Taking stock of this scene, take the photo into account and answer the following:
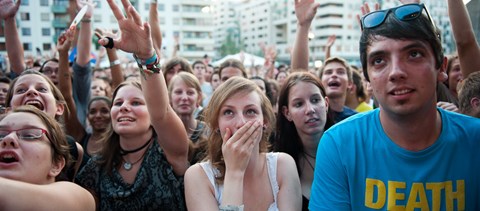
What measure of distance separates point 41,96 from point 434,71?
3242 mm

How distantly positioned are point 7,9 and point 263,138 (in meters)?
3.90

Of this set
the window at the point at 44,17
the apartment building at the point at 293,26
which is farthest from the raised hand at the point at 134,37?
the apartment building at the point at 293,26

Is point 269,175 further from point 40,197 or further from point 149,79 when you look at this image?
point 40,197

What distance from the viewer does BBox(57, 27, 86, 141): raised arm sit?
4.25 metres

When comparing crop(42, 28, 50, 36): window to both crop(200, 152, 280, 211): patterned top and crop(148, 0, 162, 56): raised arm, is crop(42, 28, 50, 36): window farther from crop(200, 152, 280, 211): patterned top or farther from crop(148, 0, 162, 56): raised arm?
crop(200, 152, 280, 211): patterned top

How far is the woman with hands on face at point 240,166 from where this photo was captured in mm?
2361

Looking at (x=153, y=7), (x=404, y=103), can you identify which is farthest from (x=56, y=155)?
(x=153, y=7)

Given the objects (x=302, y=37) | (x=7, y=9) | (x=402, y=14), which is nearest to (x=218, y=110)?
(x=402, y=14)

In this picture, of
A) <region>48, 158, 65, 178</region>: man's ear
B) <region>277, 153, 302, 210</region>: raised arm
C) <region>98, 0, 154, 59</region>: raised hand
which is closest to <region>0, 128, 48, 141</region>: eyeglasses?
<region>48, 158, 65, 178</region>: man's ear

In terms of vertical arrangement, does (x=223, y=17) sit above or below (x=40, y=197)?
above

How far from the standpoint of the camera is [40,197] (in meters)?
1.88

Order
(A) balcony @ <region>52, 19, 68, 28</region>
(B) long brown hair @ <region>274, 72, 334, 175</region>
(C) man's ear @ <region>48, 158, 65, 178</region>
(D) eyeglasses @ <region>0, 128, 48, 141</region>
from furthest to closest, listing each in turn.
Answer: (A) balcony @ <region>52, 19, 68, 28</region>
(B) long brown hair @ <region>274, 72, 334, 175</region>
(C) man's ear @ <region>48, 158, 65, 178</region>
(D) eyeglasses @ <region>0, 128, 48, 141</region>

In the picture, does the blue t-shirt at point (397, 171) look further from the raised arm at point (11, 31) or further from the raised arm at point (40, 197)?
the raised arm at point (11, 31)

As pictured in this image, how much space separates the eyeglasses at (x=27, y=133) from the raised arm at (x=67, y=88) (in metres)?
1.80
